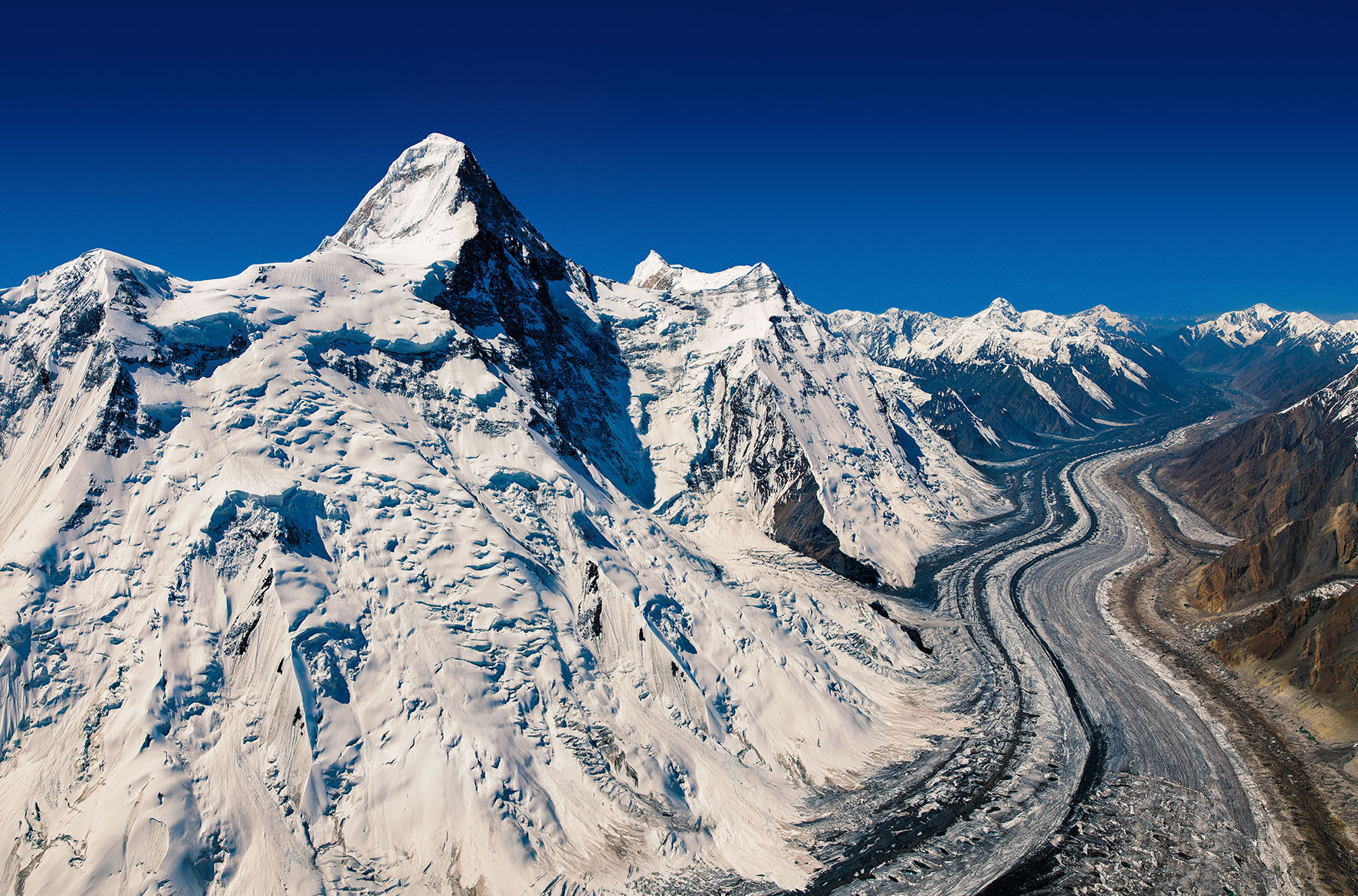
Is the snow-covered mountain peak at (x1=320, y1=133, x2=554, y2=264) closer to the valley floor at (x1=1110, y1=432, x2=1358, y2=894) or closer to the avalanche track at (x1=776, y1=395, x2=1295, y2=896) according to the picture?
the avalanche track at (x1=776, y1=395, x2=1295, y2=896)

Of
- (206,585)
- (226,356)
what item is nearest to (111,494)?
(206,585)

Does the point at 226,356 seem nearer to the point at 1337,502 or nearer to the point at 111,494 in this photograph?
the point at 111,494

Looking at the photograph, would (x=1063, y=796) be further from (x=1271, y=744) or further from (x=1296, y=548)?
(x=1296, y=548)

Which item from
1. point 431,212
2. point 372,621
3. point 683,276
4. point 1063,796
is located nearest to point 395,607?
point 372,621

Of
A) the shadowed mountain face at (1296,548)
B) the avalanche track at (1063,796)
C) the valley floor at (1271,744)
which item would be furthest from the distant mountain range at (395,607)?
the valley floor at (1271,744)

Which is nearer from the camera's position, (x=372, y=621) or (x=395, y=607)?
(x=372, y=621)

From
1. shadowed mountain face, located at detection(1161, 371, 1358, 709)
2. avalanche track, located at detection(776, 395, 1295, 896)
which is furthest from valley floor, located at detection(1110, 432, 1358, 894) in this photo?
shadowed mountain face, located at detection(1161, 371, 1358, 709)

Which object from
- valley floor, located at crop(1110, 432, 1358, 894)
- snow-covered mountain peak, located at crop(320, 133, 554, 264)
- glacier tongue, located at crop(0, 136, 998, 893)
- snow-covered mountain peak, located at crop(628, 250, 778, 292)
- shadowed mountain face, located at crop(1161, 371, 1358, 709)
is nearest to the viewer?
glacier tongue, located at crop(0, 136, 998, 893)
